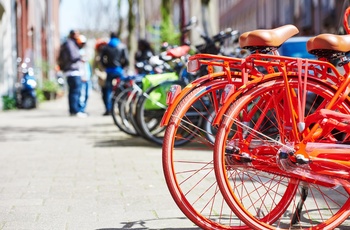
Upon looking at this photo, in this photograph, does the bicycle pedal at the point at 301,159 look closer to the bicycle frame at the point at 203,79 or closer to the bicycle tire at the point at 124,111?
the bicycle frame at the point at 203,79

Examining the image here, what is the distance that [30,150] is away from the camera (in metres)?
9.51

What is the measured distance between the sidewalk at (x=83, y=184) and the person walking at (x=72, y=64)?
188 inches

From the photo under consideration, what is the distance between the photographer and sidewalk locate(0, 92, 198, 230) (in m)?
4.88

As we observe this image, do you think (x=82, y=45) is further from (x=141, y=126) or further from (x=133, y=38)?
(x=133, y=38)

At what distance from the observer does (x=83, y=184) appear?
6512 mm

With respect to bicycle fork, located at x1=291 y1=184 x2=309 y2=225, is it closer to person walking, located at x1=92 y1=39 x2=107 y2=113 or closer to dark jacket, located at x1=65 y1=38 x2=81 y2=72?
dark jacket, located at x1=65 y1=38 x2=81 y2=72

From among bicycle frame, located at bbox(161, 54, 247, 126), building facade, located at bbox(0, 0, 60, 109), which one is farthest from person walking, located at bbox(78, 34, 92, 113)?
bicycle frame, located at bbox(161, 54, 247, 126)

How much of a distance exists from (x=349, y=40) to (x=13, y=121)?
11.8 meters

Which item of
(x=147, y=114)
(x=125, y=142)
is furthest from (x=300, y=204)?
(x=125, y=142)

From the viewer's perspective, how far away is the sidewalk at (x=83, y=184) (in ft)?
16.0

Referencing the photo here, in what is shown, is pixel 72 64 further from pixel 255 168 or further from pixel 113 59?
pixel 255 168

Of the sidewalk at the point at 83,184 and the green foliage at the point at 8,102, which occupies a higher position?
the green foliage at the point at 8,102

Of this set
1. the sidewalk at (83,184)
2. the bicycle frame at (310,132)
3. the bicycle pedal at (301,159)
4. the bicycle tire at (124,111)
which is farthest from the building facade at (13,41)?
the bicycle pedal at (301,159)

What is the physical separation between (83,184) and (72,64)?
1012 centimetres
